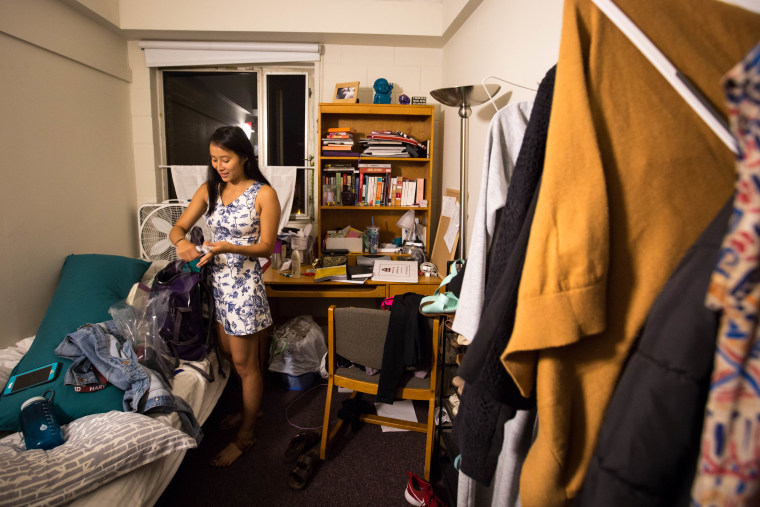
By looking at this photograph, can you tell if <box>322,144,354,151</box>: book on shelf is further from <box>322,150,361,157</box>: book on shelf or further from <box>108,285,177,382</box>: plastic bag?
<box>108,285,177,382</box>: plastic bag

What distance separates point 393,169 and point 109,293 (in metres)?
2.15

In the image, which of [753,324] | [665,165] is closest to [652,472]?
[753,324]

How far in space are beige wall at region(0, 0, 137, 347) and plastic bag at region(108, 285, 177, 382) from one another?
0.64m

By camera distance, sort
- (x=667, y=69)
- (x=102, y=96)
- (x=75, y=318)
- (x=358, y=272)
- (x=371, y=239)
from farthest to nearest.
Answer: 1. (x=371, y=239)
2. (x=102, y=96)
3. (x=358, y=272)
4. (x=75, y=318)
5. (x=667, y=69)

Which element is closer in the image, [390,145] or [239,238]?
[239,238]

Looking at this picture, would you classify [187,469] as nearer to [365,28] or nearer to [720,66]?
[720,66]

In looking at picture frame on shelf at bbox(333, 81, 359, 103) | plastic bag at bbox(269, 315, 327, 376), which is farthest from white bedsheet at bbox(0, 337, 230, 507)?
picture frame on shelf at bbox(333, 81, 359, 103)

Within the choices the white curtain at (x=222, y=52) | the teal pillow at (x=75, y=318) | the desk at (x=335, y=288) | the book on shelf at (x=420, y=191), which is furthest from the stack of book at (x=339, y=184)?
the teal pillow at (x=75, y=318)

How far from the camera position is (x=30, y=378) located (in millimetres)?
1523

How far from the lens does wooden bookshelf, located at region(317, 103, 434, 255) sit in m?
2.88

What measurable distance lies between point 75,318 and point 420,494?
1.81 metres

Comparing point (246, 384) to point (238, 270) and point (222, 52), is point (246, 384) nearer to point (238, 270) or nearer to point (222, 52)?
point (238, 270)

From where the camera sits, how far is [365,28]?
2.83 metres

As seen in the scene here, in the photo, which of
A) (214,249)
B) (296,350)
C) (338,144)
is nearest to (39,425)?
(214,249)
